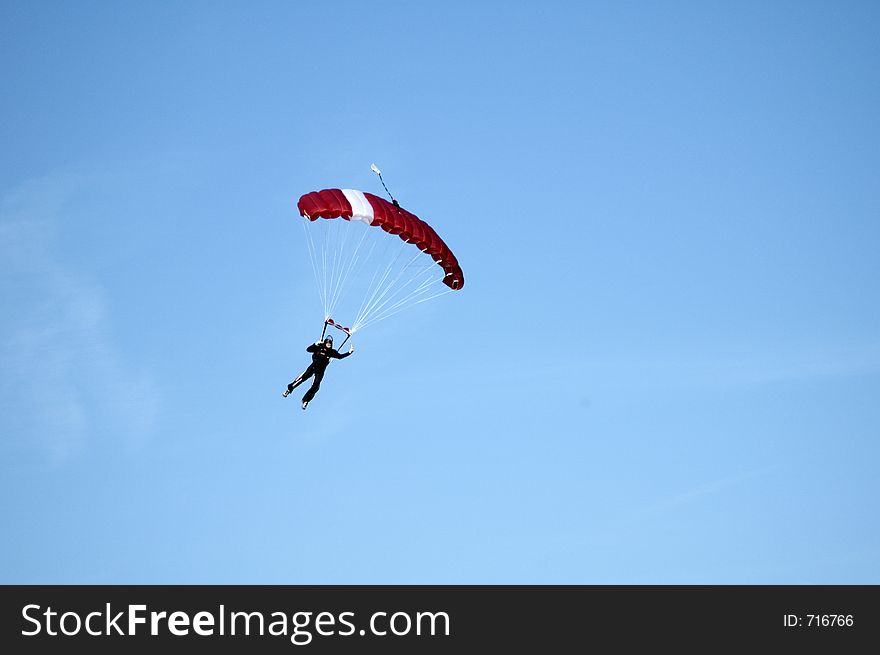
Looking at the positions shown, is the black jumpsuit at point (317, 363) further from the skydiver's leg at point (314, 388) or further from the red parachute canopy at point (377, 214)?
the red parachute canopy at point (377, 214)

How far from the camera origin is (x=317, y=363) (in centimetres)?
4053

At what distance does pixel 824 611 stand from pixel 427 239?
556 inches

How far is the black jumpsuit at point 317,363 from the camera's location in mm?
40500

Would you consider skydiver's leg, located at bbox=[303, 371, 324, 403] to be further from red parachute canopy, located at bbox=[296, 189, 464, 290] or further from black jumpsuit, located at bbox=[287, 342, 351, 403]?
red parachute canopy, located at bbox=[296, 189, 464, 290]

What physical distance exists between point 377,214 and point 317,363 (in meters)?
4.17

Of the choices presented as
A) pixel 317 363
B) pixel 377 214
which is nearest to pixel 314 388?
pixel 317 363

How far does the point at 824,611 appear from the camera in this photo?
35094 millimetres

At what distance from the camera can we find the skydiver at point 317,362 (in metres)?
40.5

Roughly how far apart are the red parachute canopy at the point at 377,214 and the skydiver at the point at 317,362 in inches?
127

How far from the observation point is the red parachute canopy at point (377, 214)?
4091 cm

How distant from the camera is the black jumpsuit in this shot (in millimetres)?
40500

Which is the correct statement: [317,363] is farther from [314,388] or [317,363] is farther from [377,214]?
[377,214]

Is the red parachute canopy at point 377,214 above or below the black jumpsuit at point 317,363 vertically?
above

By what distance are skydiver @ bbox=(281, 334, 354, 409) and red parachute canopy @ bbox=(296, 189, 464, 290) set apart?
3.22 meters
